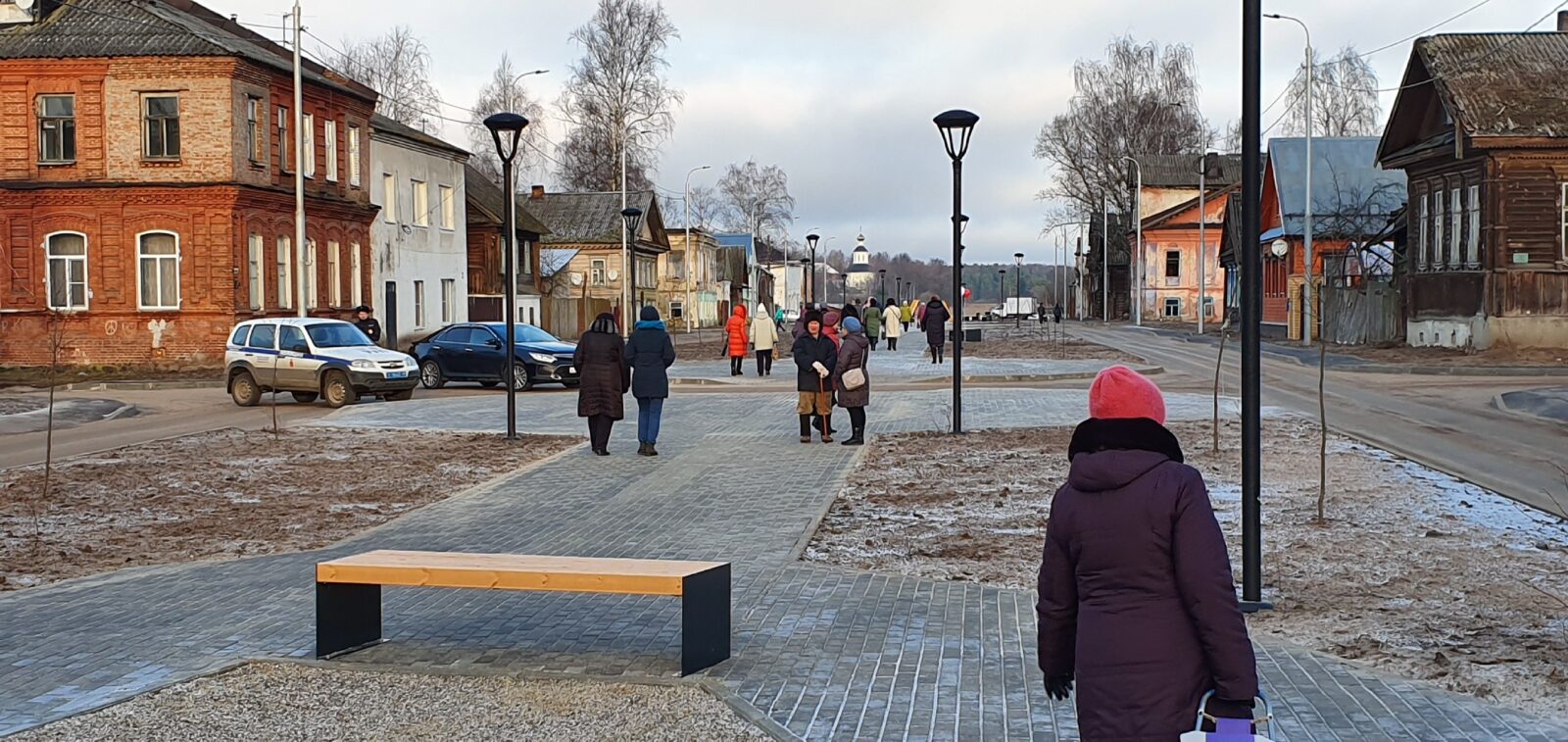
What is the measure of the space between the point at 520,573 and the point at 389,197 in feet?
138

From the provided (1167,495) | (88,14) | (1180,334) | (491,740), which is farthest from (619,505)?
(1180,334)

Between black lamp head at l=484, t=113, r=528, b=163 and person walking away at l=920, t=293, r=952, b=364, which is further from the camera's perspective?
person walking away at l=920, t=293, r=952, b=364

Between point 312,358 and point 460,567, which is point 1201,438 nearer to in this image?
point 460,567

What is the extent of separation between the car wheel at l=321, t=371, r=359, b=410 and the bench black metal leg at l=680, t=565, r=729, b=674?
2086 cm

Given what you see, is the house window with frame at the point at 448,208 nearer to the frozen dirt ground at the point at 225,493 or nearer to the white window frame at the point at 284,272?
the white window frame at the point at 284,272

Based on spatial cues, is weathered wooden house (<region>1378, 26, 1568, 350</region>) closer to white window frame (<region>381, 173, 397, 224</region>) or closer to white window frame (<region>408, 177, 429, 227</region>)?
white window frame (<region>381, 173, 397, 224</region>)

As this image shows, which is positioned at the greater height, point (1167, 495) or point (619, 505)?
point (1167, 495)

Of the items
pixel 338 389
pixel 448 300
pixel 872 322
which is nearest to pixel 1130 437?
pixel 338 389

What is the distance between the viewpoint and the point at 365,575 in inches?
288

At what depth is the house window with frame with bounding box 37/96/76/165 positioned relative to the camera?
36406 millimetres

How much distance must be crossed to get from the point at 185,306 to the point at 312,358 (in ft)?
37.2

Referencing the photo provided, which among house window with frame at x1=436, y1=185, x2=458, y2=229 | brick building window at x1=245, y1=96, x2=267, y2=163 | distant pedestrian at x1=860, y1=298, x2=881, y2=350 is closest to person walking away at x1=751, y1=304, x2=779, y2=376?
distant pedestrian at x1=860, y1=298, x2=881, y2=350

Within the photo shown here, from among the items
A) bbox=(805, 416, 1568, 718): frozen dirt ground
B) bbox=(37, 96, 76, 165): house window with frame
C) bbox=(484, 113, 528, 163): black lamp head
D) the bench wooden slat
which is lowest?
bbox=(805, 416, 1568, 718): frozen dirt ground

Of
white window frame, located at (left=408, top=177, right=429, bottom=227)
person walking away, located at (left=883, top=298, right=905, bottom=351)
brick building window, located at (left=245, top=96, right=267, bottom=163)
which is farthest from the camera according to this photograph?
white window frame, located at (left=408, top=177, right=429, bottom=227)
